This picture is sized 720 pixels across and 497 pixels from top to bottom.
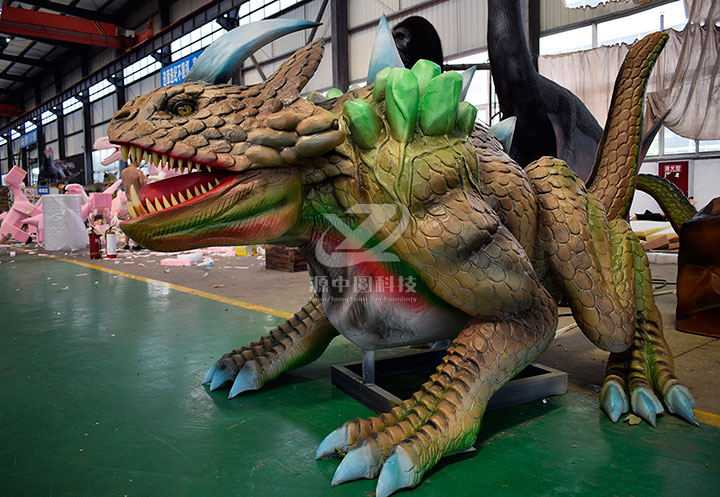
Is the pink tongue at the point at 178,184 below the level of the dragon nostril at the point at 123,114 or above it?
below

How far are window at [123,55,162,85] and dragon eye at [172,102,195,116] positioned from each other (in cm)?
1916

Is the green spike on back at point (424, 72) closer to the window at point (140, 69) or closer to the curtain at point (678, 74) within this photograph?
the curtain at point (678, 74)

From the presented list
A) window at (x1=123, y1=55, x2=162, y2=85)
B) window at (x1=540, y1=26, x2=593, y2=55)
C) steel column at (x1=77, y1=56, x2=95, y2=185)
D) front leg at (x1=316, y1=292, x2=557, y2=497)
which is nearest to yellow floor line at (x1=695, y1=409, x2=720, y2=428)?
front leg at (x1=316, y1=292, x2=557, y2=497)

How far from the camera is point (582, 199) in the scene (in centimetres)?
172

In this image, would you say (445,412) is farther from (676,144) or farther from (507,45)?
(676,144)

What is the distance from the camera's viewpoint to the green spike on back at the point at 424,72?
1.41 meters

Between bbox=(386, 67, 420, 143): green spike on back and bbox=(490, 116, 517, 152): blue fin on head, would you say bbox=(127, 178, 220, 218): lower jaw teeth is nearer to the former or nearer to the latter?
bbox=(386, 67, 420, 143): green spike on back

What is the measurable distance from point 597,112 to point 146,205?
7.64 m

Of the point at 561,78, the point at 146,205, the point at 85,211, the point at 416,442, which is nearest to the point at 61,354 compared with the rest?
the point at 146,205

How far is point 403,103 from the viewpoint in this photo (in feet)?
4.40

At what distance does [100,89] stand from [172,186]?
998 inches

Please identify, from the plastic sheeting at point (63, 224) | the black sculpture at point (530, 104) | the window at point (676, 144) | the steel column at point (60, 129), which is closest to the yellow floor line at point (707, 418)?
the black sculpture at point (530, 104)

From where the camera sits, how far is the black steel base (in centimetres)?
175

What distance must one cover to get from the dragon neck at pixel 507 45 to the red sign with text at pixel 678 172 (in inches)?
243
